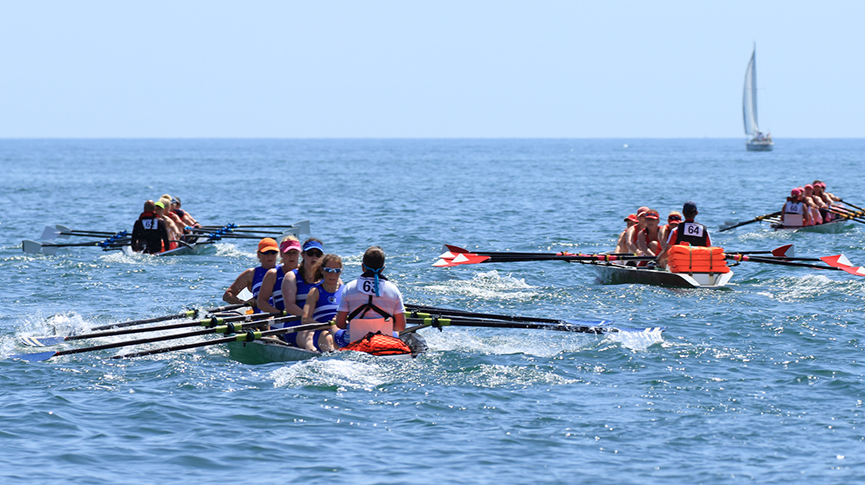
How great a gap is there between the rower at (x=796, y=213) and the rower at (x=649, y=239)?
11.4 m

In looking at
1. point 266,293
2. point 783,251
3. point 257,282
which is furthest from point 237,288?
point 783,251

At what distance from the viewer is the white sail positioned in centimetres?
11231

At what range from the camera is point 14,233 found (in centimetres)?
3186

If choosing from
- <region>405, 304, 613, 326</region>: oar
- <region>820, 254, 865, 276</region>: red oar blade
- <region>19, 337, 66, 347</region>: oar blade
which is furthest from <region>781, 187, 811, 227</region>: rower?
<region>19, 337, 66, 347</region>: oar blade

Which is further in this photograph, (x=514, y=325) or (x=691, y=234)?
(x=691, y=234)

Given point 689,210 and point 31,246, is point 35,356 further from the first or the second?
point 31,246

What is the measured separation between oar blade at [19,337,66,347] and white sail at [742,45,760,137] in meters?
109

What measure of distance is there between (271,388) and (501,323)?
10.6 ft

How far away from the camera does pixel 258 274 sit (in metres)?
13.6

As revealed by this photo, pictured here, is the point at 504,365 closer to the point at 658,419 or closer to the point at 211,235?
the point at 658,419

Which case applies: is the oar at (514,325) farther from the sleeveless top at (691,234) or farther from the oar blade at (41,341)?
the sleeveless top at (691,234)

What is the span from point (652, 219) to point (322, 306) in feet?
29.4

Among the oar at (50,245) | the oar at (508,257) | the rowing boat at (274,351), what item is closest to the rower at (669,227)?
the oar at (508,257)

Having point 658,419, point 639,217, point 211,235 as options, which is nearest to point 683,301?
point 639,217
